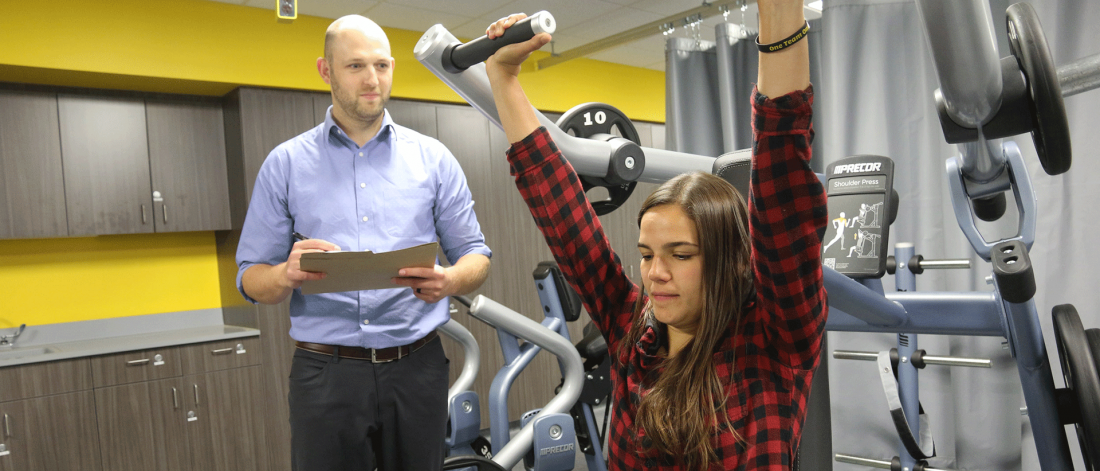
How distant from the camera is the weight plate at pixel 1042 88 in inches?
24.0

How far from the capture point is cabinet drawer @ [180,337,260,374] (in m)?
3.24

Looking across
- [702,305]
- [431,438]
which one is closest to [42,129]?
[431,438]

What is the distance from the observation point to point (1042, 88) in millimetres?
614

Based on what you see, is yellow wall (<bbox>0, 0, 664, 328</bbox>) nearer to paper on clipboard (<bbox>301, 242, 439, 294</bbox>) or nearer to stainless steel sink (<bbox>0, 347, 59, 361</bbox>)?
stainless steel sink (<bbox>0, 347, 59, 361</bbox>)

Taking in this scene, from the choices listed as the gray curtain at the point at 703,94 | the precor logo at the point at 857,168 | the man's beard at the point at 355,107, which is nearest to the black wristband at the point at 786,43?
the precor logo at the point at 857,168

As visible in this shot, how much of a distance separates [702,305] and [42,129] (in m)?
3.47

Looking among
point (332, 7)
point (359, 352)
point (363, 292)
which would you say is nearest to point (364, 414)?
point (359, 352)

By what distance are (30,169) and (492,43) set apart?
3.36m

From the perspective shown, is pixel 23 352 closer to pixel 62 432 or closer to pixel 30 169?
pixel 62 432

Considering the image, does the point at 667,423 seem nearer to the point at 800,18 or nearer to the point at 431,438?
the point at 800,18

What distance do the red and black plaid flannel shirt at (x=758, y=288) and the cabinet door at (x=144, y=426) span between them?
2860mm

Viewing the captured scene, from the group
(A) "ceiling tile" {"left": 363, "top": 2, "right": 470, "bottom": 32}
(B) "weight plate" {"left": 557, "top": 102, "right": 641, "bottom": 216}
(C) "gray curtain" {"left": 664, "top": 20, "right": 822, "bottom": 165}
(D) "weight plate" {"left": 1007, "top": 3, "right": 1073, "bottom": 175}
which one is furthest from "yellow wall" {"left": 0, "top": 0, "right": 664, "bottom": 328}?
(D) "weight plate" {"left": 1007, "top": 3, "right": 1073, "bottom": 175}

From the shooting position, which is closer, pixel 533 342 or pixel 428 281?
pixel 428 281

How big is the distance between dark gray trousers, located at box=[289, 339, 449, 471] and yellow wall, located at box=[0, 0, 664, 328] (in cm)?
244
